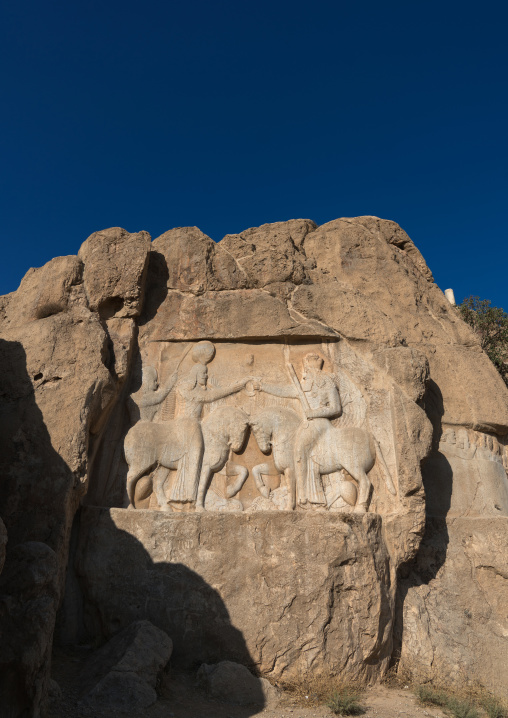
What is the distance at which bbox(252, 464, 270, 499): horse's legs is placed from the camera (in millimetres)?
7500

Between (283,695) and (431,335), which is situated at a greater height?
(431,335)

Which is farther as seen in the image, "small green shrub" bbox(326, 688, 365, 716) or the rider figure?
the rider figure

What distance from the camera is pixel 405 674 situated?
7.01m

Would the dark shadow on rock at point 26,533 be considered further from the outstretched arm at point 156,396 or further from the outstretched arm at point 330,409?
the outstretched arm at point 330,409

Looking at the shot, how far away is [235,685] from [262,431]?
2.99m

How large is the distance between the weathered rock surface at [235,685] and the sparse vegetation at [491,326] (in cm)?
908

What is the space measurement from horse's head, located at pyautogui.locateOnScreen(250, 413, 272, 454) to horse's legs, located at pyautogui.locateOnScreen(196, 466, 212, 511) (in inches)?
30.0

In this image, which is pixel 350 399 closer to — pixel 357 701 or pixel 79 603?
pixel 357 701

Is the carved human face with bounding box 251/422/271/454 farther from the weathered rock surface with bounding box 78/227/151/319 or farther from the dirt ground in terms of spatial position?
the dirt ground

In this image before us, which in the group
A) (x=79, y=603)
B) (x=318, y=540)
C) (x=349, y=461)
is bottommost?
(x=79, y=603)

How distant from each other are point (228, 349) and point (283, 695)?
4.37 m

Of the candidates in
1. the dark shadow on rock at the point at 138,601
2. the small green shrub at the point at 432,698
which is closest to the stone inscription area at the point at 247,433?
the dark shadow on rock at the point at 138,601

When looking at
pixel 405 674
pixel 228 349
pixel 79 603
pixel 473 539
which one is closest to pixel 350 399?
pixel 228 349

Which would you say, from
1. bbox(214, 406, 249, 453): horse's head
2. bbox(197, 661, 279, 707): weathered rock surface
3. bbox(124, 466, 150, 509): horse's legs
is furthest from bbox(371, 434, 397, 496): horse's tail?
bbox(124, 466, 150, 509): horse's legs
